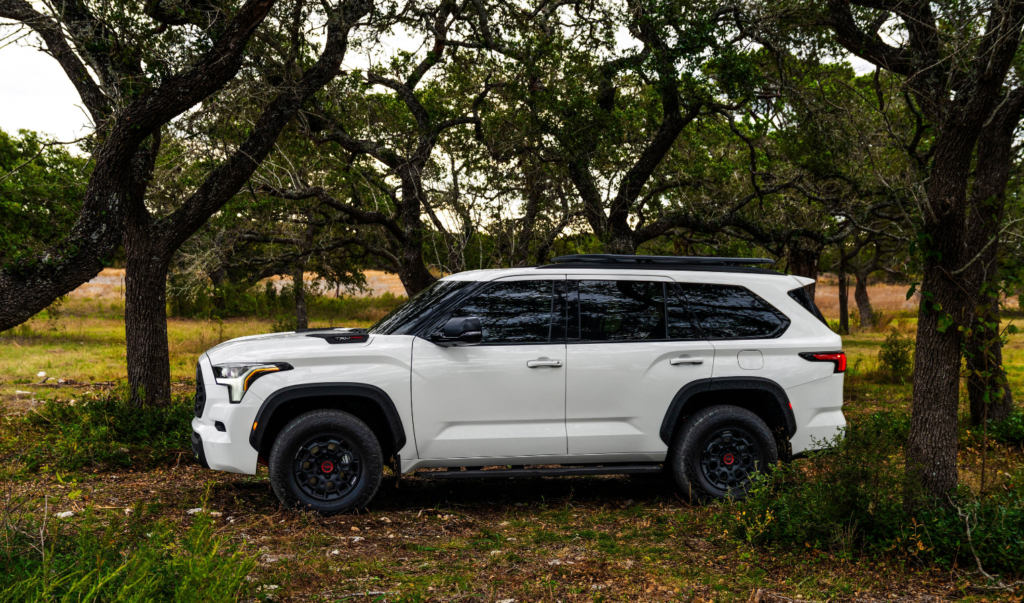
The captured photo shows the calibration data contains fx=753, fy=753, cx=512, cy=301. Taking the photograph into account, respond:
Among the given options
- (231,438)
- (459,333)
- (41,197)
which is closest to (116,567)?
(231,438)

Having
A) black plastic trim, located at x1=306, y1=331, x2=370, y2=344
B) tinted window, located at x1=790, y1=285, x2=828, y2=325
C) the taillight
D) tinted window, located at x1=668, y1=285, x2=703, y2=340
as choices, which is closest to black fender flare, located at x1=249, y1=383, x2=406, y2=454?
black plastic trim, located at x1=306, y1=331, x2=370, y2=344

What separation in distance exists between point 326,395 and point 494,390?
126 cm

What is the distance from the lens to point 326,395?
5.59 metres

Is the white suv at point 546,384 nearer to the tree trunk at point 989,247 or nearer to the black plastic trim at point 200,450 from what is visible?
the black plastic trim at point 200,450

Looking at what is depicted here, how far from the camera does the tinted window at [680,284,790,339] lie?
6.30m

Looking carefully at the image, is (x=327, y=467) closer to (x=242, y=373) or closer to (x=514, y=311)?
(x=242, y=373)

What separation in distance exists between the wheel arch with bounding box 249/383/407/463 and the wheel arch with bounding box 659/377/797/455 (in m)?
2.15

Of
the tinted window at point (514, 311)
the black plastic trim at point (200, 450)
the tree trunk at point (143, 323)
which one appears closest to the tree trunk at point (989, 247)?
the tinted window at point (514, 311)

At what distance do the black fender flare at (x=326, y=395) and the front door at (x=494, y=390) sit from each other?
6.2 inches

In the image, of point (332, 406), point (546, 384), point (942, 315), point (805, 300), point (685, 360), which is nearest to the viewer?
point (942, 315)

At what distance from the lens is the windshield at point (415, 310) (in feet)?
19.7

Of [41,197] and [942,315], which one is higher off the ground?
[41,197]

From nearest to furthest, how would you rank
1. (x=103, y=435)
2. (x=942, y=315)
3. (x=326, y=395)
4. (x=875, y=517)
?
(x=875, y=517)
(x=942, y=315)
(x=326, y=395)
(x=103, y=435)

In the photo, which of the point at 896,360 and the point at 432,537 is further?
the point at 896,360
